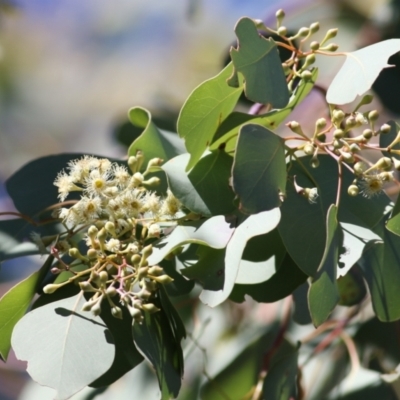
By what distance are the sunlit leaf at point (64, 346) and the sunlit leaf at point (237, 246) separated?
0.13 m

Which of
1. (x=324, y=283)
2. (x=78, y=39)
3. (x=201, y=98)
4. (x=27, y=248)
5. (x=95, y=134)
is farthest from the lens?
(x=78, y=39)

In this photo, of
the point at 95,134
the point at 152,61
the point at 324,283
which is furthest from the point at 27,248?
the point at 152,61

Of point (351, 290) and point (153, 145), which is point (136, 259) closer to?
point (153, 145)

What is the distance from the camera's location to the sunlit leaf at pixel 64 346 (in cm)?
72

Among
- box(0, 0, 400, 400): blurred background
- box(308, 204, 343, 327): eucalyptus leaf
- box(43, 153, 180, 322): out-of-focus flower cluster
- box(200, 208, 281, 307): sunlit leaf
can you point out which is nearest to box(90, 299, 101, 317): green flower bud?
box(43, 153, 180, 322): out-of-focus flower cluster

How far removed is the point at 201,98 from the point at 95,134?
148 inches

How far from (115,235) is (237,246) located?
14 cm

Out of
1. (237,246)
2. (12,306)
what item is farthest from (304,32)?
(12,306)

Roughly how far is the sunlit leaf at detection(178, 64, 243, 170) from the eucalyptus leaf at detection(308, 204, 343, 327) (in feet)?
0.62

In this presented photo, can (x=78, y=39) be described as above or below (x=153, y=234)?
below

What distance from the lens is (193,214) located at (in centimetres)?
83

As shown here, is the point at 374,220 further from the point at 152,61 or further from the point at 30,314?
the point at 152,61

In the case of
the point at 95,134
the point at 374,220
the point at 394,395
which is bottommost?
the point at 95,134

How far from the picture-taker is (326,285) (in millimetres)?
691
